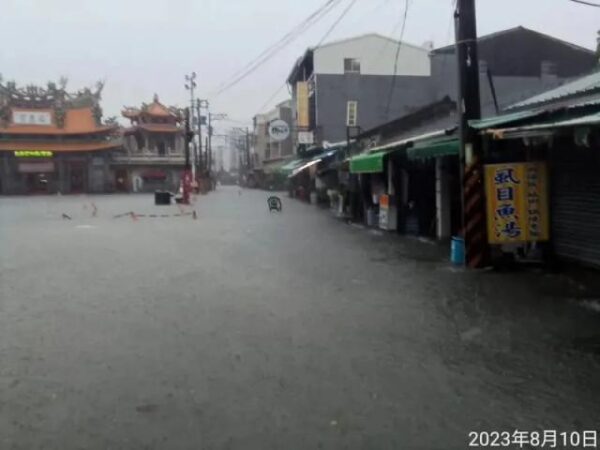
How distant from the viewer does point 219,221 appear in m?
23.4

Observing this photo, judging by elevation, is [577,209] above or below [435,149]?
below

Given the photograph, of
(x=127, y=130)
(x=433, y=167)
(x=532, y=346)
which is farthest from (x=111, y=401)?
(x=127, y=130)

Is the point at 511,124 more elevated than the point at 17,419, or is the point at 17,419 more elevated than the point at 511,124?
the point at 511,124

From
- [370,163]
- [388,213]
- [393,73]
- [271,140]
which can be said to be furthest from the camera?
[271,140]

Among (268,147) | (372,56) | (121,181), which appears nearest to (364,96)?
(372,56)

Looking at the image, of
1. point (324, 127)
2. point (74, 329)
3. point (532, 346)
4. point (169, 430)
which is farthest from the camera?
point (324, 127)

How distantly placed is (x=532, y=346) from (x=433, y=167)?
10.5 metres

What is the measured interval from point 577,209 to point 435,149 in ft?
10.4

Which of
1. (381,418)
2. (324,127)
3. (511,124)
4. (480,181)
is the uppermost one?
(324,127)

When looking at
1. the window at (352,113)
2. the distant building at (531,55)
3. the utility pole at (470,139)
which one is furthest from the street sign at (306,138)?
the utility pole at (470,139)

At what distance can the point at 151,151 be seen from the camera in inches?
2687

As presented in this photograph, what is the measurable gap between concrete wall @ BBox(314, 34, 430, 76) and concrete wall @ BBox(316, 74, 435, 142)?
198 centimetres

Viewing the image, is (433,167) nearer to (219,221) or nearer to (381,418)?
(219,221)

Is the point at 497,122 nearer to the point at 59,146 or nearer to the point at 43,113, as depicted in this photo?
the point at 59,146
